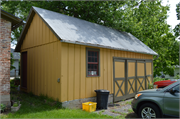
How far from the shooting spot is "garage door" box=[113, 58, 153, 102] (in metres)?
10.8

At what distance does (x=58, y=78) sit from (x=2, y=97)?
2586 mm

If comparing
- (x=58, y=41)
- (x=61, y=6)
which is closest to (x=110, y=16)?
(x=61, y=6)

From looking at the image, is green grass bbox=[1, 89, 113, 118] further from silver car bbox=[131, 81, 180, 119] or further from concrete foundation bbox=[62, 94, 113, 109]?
silver car bbox=[131, 81, 180, 119]

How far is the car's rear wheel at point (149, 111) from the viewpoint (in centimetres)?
619

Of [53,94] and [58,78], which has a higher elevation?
[58,78]

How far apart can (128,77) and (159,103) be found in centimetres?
561

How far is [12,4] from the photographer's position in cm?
1962

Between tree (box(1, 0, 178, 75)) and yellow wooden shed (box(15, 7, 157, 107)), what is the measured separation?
5.37m

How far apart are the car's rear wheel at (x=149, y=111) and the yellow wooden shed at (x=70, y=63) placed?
323cm

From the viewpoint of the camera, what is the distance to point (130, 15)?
1755cm

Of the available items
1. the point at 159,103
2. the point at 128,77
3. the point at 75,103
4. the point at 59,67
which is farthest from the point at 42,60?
the point at 159,103

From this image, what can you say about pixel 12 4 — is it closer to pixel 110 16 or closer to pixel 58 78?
pixel 110 16

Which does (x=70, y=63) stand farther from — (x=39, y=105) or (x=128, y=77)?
(x=128, y=77)

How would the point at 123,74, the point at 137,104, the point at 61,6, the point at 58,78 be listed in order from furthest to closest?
1. the point at 61,6
2. the point at 123,74
3. the point at 58,78
4. the point at 137,104
